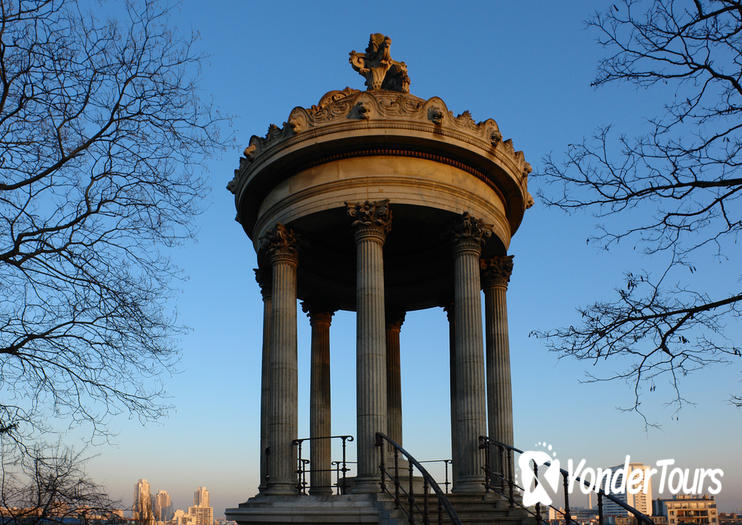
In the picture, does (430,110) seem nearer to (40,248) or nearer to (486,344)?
(486,344)

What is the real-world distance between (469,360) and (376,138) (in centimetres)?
764

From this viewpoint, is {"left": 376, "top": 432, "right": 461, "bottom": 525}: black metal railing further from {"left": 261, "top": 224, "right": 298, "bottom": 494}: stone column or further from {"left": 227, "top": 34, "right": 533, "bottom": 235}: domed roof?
{"left": 227, "top": 34, "right": 533, "bottom": 235}: domed roof

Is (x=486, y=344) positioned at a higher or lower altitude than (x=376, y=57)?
lower

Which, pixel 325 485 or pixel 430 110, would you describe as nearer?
pixel 430 110

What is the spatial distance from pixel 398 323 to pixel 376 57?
38.4 feet

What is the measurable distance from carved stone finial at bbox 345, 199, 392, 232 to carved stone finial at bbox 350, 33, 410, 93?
23.7 feet

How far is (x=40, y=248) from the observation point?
14141mm

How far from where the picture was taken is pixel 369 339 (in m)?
22.8

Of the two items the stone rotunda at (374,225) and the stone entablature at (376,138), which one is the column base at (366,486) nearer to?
the stone rotunda at (374,225)

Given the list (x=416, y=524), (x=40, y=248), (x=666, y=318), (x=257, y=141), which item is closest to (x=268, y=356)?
(x=257, y=141)

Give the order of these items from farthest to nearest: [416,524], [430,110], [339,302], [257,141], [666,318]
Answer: [339,302]
[257,141]
[430,110]
[416,524]
[666,318]

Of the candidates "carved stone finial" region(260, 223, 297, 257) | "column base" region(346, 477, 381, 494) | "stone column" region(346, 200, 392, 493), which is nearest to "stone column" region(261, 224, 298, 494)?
"carved stone finial" region(260, 223, 297, 257)

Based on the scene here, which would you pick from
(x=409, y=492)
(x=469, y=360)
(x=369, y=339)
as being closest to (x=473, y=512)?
(x=409, y=492)

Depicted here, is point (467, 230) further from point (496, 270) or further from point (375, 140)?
point (375, 140)
